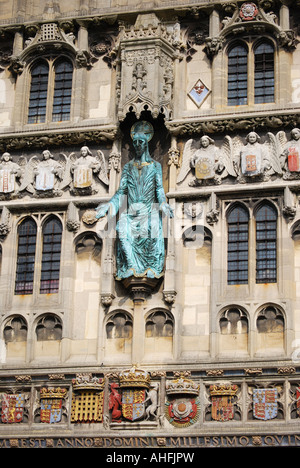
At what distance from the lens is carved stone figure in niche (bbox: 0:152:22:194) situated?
95.8 feet

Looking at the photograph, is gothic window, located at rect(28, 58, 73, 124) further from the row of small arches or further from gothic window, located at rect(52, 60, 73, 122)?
the row of small arches

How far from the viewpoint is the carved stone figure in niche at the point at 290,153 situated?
90.8 feet

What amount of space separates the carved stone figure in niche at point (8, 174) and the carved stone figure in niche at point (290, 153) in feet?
19.9

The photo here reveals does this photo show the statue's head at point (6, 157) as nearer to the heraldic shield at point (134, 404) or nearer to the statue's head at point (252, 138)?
the statue's head at point (252, 138)

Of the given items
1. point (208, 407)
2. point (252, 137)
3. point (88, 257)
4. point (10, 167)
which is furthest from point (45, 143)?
point (208, 407)

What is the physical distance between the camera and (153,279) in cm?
2738

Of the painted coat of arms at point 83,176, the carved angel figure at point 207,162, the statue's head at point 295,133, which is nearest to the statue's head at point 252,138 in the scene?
the carved angel figure at point 207,162

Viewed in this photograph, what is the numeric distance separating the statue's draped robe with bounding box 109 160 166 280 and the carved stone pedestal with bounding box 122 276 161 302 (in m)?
0.11

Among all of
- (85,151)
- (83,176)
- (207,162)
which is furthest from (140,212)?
(85,151)

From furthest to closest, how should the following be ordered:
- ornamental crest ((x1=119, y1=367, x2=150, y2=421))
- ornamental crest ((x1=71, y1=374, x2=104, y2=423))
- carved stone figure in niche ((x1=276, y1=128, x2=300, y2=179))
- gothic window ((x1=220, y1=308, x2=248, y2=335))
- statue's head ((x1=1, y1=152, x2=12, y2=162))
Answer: statue's head ((x1=1, y1=152, x2=12, y2=162)), carved stone figure in niche ((x1=276, y1=128, x2=300, y2=179)), gothic window ((x1=220, y1=308, x2=248, y2=335)), ornamental crest ((x1=71, y1=374, x2=104, y2=423)), ornamental crest ((x1=119, y1=367, x2=150, y2=421))

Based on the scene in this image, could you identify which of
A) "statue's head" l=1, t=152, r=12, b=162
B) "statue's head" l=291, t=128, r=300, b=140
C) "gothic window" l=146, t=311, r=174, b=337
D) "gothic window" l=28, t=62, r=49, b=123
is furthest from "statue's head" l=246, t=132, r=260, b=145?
"statue's head" l=1, t=152, r=12, b=162

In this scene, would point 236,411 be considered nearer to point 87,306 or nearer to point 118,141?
point 87,306

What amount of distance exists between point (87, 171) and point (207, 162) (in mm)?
2764
